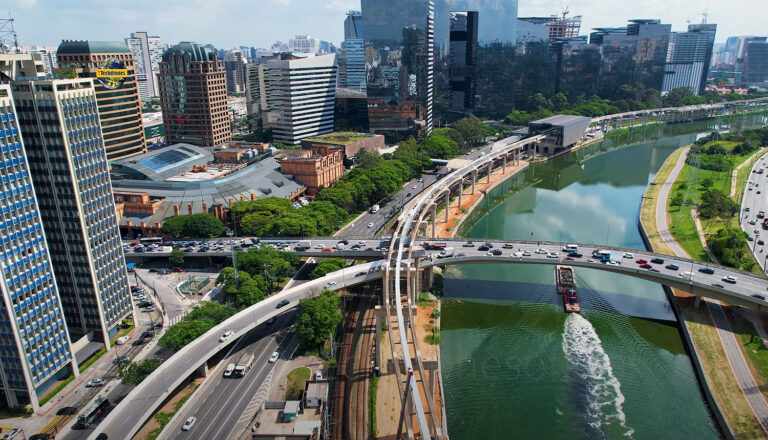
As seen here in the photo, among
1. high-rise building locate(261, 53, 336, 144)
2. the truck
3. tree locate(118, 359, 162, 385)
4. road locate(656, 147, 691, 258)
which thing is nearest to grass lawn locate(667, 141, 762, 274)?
road locate(656, 147, 691, 258)

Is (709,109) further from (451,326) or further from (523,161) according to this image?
(451,326)

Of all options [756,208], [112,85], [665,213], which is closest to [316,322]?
[665,213]

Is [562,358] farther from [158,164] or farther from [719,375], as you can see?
[158,164]

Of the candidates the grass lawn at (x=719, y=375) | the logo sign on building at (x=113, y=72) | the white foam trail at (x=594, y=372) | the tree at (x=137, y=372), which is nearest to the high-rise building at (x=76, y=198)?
the tree at (x=137, y=372)

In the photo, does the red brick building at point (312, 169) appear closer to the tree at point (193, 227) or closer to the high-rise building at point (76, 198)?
the tree at point (193, 227)

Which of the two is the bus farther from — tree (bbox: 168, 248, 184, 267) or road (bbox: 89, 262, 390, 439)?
tree (bbox: 168, 248, 184, 267)

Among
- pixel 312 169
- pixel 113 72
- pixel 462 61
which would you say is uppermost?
pixel 462 61

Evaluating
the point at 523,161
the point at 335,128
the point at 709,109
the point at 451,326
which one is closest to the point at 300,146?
the point at 335,128
